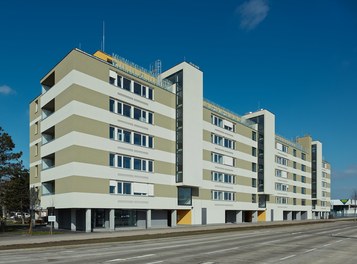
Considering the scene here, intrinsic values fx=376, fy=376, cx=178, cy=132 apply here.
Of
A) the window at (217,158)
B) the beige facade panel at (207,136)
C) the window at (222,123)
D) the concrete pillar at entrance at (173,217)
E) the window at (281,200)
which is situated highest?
the window at (222,123)

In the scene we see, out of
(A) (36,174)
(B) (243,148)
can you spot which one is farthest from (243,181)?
(A) (36,174)

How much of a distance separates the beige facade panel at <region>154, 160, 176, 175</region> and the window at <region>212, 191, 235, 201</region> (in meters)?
11.6

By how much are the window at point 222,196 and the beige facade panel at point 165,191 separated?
1089cm

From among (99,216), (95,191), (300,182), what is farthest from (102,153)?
(300,182)

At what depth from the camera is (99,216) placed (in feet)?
134

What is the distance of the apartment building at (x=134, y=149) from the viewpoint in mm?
38938

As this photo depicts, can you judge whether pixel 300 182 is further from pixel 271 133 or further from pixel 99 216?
pixel 99 216

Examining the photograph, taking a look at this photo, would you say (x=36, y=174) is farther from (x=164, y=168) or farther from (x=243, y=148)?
(x=243, y=148)

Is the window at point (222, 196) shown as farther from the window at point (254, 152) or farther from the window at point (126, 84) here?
the window at point (126, 84)

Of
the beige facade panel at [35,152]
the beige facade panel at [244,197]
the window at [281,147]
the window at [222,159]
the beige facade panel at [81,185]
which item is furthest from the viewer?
the window at [281,147]

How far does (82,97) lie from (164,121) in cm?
1298

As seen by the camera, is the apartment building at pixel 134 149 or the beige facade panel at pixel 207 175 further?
the beige facade panel at pixel 207 175

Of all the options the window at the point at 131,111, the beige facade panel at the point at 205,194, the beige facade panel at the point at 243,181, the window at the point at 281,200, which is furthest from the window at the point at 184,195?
the window at the point at 281,200

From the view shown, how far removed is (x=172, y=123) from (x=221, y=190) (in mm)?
16207
